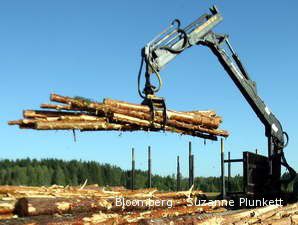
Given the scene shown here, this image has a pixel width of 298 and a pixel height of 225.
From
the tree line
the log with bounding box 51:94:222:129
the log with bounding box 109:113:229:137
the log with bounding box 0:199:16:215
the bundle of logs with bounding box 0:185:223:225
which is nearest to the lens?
the bundle of logs with bounding box 0:185:223:225

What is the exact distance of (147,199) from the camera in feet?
30.5

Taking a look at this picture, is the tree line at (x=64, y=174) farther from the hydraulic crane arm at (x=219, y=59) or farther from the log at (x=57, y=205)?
the log at (x=57, y=205)

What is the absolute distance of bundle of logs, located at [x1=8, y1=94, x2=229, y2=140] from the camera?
7926 mm

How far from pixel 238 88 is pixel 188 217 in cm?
690

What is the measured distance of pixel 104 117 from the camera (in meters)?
8.70

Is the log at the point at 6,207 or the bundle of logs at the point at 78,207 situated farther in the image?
the log at the point at 6,207

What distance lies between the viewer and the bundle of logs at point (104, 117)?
7.93 meters

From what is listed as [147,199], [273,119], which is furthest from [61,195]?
[273,119]

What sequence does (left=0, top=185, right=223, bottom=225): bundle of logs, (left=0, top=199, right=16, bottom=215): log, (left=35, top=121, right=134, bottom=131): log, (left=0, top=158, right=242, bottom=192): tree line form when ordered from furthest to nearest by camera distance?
(left=0, top=158, right=242, bottom=192): tree line, (left=35, top=121, right=134, bottom=131): log, (left=0, top=199, right=16, bottom=215): log, (left=0, top=185, right=223, bottom=225): bundle of logs

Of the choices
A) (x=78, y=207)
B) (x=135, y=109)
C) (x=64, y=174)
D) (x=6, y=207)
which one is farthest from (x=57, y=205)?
(x=64, y=174)

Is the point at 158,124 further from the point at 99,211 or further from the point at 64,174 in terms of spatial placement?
the point at 64,174

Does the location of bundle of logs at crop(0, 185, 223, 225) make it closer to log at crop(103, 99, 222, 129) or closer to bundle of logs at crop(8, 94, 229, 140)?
bundle of logs at crop(8, 94, 229, 140)

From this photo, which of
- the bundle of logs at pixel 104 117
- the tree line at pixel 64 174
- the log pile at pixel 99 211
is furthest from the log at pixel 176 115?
the tree line at pixel 64 174

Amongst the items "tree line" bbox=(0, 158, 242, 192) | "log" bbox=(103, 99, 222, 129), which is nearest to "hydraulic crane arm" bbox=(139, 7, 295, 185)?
"log" bbox=(103, 99, 222, 129)
